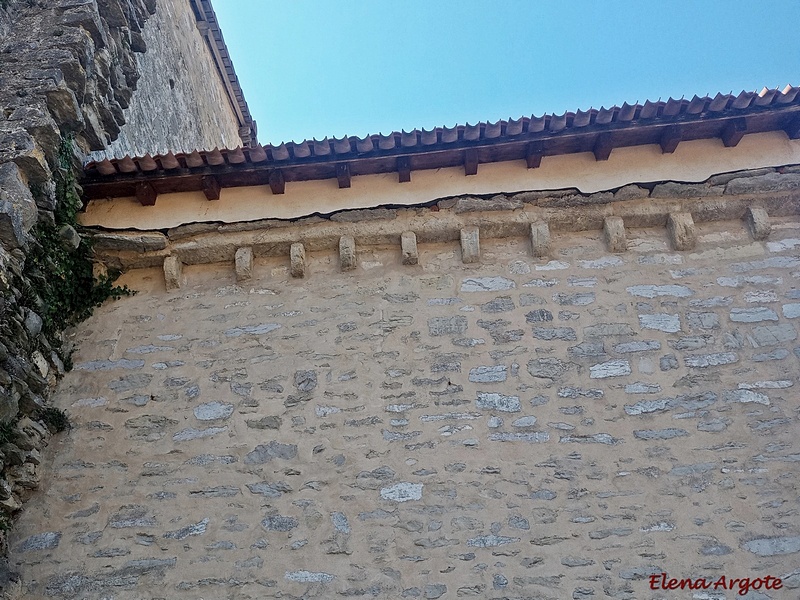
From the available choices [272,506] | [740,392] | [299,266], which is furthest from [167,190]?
[740,392]

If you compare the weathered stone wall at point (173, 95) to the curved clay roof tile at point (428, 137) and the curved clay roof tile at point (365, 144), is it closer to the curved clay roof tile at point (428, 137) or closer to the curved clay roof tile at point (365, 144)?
the curved clay roof tile at point (365, 144)

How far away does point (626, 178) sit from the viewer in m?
5.11

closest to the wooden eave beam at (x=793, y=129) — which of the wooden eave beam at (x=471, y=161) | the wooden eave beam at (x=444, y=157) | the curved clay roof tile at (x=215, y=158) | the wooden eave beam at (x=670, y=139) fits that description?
the wooden eave beam at (x=444, y=157)

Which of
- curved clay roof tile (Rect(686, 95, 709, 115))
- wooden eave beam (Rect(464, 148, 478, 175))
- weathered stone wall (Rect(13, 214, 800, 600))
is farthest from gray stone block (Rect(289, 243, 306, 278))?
curved clay roof tile (Rect(686, 95, 709, 115))

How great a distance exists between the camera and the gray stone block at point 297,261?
5.05 meters

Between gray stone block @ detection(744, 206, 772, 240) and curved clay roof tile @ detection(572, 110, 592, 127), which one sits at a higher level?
curved clay roof tile @ detection(572, 110, 592, 127)

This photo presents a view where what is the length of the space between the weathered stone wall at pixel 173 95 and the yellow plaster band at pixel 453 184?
1292 millimetres

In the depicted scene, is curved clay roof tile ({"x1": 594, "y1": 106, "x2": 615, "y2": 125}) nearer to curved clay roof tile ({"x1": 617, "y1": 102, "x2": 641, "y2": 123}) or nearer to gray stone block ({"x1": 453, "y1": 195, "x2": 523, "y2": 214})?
curved clay roof tile ({"x1": 617, "y1": 102, "x2": 641, "y2": 123})

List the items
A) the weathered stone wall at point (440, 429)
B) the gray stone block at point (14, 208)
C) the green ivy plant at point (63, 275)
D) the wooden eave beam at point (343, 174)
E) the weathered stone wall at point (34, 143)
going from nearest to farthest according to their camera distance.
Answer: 1. the weathered stone wall at point (440, 429)
2. the gray stone block at point (14, 208)
3. the weathered stone wall at point (34, 143)
4. the green ivy plant at point (63, 275)
5. the wooden eave beam at point (343, 174)

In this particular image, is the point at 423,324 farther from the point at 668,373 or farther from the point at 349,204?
the point at 668,373

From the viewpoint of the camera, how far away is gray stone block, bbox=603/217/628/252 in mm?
4926

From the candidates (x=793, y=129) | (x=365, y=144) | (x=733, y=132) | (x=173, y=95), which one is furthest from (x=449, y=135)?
(x=173, y=95)

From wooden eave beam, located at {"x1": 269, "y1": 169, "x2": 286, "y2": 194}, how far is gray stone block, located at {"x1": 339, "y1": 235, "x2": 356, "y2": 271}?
0.65 metres

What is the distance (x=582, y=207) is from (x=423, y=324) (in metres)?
1.47
